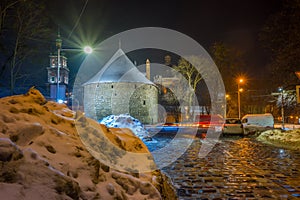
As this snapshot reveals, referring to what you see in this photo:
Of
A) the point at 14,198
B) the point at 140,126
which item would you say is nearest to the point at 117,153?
the point at 14,198

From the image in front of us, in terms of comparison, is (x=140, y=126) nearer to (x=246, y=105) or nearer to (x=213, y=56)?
(x=213, y=56)

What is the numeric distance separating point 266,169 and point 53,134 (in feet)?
21.4

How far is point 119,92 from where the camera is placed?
1545 inches

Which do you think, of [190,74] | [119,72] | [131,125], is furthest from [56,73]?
[131,125]

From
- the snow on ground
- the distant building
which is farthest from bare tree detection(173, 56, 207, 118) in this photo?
the snow on ground

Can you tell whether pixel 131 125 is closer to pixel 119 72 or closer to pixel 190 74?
pixel 190 74

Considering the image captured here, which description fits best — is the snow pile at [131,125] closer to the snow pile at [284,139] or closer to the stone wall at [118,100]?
the snow pile at [284,139]

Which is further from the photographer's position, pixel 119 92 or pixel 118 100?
pixel 118 100

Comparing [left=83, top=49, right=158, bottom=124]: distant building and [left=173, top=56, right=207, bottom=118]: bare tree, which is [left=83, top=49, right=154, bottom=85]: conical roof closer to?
[left=83, top=49, right=158, bottom=124]: distant building

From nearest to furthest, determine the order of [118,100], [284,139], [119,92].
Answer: [284,139] < [119,92] < [118,100]

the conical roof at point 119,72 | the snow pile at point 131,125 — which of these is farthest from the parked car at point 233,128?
the conical roof at point 119,72

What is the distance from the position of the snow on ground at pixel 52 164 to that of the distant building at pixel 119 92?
3451 cm

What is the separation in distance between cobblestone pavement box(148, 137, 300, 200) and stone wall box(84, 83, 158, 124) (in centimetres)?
3087

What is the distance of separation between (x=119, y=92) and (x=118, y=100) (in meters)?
1.38
